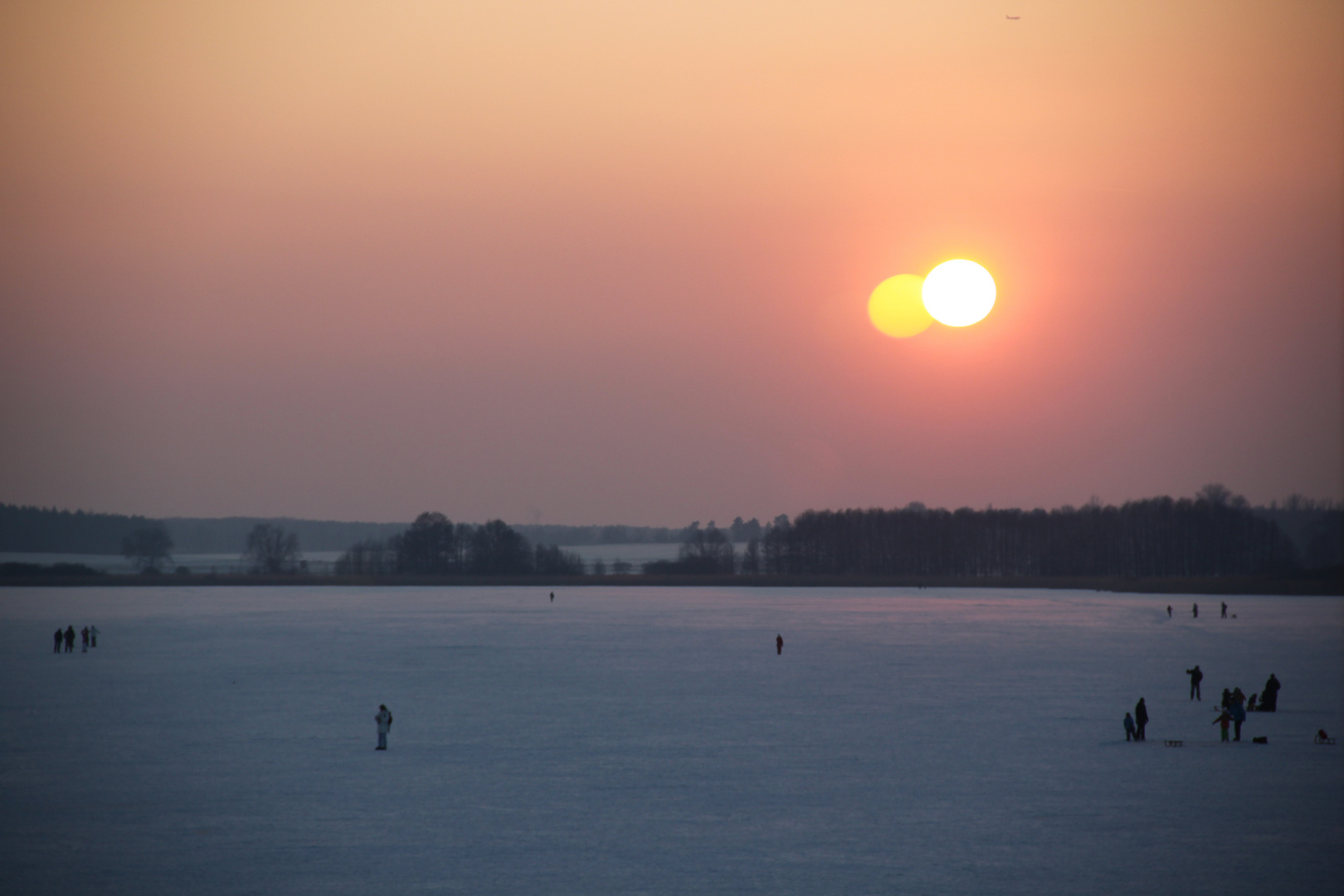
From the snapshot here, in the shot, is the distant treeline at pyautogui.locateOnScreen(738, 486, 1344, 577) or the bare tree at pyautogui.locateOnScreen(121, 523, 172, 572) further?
the bare tree at pyautogui.locateOnScreen(121, 523, 172, 572)

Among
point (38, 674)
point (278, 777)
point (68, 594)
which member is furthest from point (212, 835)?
point (68, 594)

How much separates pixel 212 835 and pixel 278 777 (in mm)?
3559

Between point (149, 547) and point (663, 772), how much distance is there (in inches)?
6892

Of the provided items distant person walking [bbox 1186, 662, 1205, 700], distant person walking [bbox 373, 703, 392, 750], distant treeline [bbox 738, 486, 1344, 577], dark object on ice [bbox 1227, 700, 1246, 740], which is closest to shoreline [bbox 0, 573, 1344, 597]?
distant treeline [bbox 738, 486, 1344, 577]

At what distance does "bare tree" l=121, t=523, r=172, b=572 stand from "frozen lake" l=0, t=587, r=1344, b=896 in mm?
144766

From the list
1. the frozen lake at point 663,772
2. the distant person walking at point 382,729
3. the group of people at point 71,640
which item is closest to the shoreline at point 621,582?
the frozen lake at point 663,772

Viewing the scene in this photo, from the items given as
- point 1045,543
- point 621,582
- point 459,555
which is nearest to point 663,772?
point 621,582

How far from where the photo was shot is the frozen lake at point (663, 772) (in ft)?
44.1

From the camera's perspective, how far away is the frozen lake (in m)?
13.4

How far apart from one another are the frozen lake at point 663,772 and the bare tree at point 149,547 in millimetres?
144766

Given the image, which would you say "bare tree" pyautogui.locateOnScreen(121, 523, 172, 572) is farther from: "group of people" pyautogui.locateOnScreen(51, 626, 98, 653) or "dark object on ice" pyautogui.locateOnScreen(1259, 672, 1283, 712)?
"dark object on ice" pyautogui.locateOnScreen(1259, 672, 1283, 712)

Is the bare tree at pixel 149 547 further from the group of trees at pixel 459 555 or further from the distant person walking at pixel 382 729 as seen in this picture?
the distant person walking at pixel 382 729

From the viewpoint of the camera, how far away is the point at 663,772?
1862 cm

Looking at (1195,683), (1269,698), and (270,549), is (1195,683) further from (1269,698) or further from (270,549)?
(270,549)
